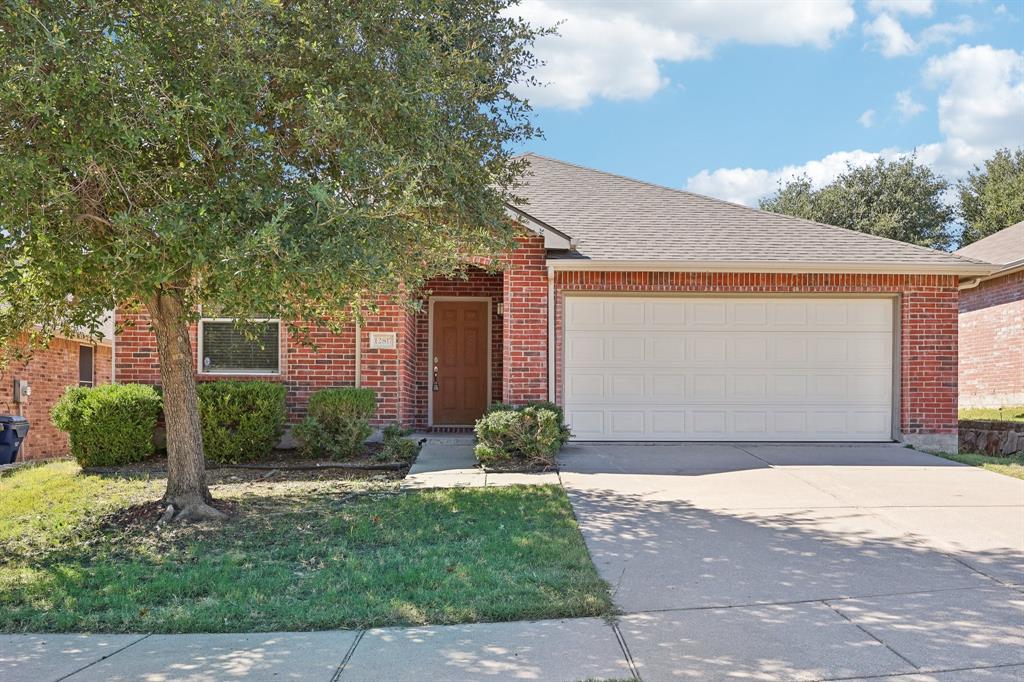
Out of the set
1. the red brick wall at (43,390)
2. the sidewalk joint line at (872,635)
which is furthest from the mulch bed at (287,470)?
the red brick wall at (43,390)

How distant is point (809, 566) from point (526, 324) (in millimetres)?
6285

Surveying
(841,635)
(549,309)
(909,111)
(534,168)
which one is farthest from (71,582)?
(909,111)

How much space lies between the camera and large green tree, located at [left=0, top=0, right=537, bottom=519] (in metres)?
5.36

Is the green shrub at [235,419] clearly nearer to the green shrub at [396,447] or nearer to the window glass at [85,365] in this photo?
the green shrub at [396,447]

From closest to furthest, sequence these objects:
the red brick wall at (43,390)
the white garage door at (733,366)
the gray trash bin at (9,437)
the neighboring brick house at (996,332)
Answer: the gray trash bin at (9,437) → the white garage door at (733,366) → the red brick wall at (43,390) → the neighboring brick house at (996,332)

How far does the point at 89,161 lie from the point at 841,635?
5637mm

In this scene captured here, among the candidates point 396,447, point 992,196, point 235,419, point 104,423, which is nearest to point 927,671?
point 396,447

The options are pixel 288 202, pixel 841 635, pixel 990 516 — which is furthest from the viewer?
pixel 990 516

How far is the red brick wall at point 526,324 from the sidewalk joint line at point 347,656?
6.95 meters

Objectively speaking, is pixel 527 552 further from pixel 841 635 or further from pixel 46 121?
pixel 46 121

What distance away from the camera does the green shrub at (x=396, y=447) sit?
10352 mm

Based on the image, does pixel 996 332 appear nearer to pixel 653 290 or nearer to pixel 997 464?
pixel 997 464

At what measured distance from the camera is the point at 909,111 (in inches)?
1130

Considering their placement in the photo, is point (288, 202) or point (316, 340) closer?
point (288, 202)
